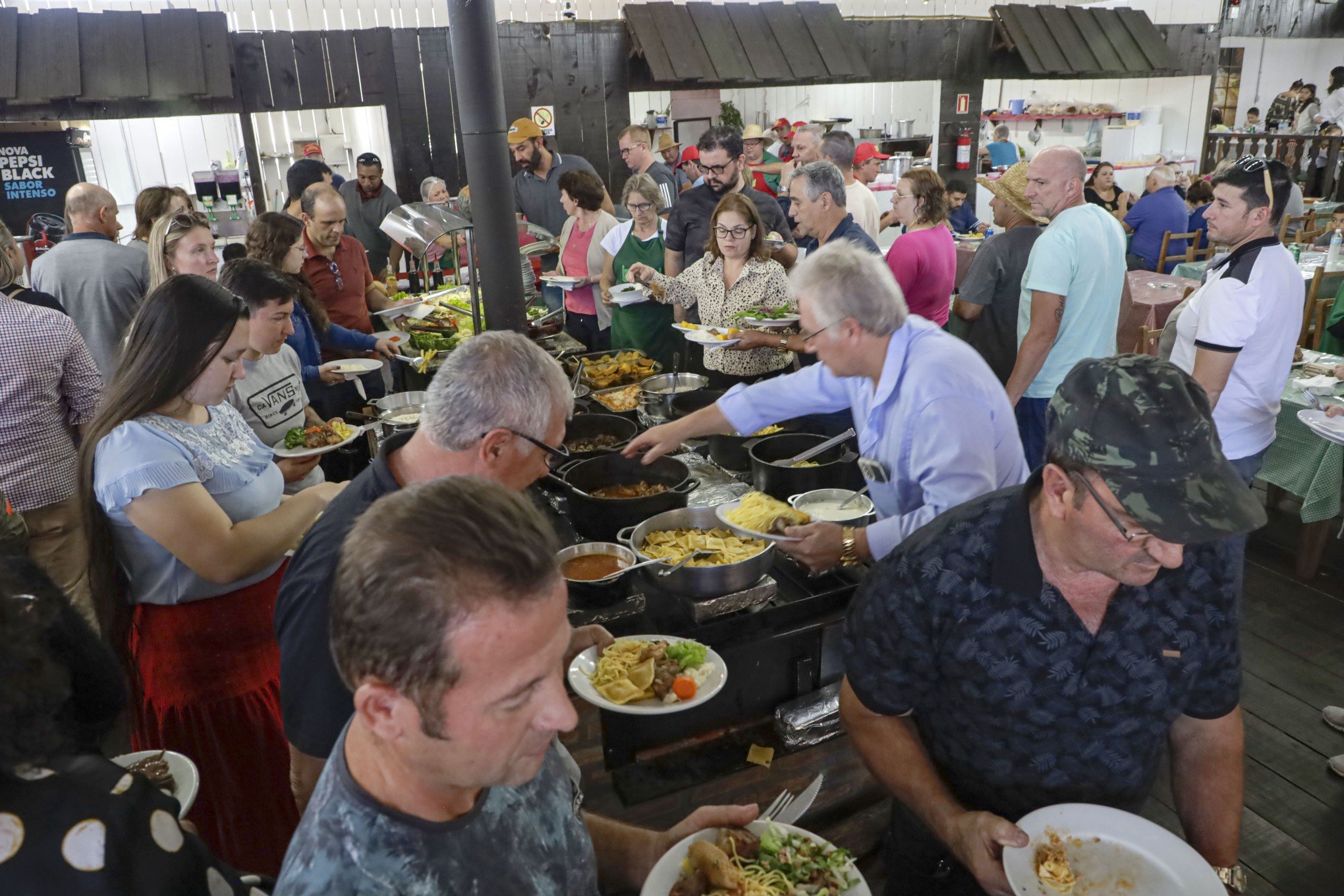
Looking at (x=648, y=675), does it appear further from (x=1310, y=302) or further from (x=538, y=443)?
(x=1310, y=302)

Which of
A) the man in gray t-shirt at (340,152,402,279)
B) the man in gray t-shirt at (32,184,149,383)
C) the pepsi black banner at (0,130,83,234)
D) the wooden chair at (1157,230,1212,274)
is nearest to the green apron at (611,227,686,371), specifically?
the man in gray t-shirt at (32,184,149,383)

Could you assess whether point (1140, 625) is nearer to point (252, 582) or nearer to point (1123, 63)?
point (252, 582)

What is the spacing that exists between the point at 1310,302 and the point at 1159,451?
576 centimetres

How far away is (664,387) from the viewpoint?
3.81m

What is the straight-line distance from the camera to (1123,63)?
11.0m

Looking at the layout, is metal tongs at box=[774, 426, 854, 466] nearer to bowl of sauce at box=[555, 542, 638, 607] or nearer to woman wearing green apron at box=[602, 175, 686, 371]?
bowl of sauce at box=[555, 542, 638, 607]

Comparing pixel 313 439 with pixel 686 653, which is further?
pixel 313 439

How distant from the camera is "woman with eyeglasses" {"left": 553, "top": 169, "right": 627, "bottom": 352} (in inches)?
215

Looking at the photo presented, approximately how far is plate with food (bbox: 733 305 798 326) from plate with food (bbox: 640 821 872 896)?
106 inches

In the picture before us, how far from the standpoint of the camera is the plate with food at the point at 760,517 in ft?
7.37

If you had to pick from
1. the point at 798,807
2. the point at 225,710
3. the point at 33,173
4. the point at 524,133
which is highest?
the point at 524,133

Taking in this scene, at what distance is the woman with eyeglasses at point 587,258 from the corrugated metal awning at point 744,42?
157 inches

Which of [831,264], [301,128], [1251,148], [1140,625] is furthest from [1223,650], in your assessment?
[1251,148]

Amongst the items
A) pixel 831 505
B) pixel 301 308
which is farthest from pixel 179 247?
pixel 831 505
